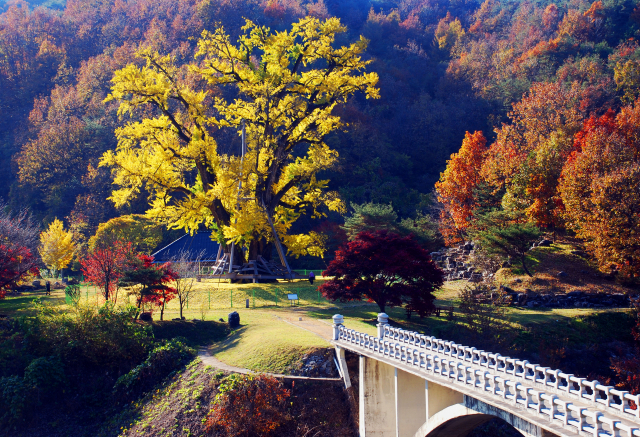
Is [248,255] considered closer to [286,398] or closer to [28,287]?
[28,287]

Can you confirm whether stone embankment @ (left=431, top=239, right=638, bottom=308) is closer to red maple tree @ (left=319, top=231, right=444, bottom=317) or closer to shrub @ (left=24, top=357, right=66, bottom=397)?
red maple tree @ (left=319, top=231, right=444, bottom=317)

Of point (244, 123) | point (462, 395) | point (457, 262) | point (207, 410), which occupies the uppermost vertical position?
point (244, 123)

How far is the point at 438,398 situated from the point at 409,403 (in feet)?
4.61

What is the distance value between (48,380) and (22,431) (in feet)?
6.32

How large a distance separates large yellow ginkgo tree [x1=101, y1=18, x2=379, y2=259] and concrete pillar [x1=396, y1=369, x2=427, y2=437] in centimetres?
1783

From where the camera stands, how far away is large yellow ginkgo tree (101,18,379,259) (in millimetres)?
30453

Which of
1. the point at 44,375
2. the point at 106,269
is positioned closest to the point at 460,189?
the point at 106,269

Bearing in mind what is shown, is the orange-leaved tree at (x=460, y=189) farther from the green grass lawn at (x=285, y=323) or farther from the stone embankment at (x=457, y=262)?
the green grass lawn at (x=285, y=323)

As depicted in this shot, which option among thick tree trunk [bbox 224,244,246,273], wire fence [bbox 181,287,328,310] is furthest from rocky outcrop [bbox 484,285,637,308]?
thick tree trunk [bbox 224,244,246,273]

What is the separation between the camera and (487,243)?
1212 inches

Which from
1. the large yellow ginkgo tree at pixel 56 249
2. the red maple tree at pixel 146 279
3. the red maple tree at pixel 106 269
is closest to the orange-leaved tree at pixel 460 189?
the red maple tree at pixel 146 279

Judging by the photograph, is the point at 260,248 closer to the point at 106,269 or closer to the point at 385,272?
the point at 106,269

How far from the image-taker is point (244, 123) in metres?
34.6

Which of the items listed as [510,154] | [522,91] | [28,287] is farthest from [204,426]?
[522,91]
